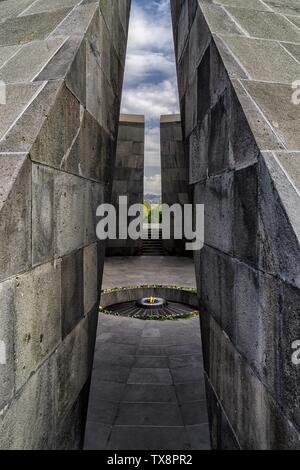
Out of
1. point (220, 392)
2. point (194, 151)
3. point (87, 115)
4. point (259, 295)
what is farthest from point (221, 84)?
point (220, 392)

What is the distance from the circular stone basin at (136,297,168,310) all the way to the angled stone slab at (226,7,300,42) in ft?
27.0

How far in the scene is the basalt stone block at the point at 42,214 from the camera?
2277 millimetres

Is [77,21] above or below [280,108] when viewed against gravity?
above

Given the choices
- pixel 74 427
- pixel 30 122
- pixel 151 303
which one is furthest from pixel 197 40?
pixel 151 303

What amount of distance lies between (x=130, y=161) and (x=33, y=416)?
16815 mm

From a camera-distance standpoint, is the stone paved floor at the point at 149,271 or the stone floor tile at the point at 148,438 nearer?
the stone floor tile at the point at 148,438

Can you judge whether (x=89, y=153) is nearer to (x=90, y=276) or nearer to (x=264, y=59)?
(x=90, y=276)

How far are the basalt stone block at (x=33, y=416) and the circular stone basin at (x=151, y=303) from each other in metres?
7.72

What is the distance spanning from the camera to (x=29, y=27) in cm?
385

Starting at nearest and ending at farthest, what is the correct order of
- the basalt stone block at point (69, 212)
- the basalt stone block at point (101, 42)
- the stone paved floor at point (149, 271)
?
the basalt stone block at point (69, 212)
the basalt stone block at point (101, 42)
the stone paved floor at point (149, 271)

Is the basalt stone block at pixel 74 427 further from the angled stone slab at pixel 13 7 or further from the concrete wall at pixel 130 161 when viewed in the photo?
the concrete wall at pixel 130 161

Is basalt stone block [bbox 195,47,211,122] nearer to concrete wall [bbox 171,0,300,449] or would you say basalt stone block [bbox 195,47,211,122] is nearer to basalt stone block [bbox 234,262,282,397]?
concrete wall [bbox 171,0,300,449]

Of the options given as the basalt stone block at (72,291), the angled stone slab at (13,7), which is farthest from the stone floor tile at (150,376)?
the angled stone slab at (13,7)

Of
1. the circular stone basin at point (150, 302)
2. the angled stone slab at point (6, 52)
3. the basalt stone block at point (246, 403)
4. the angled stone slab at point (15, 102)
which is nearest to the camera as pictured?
the basalt stone block at point (246, 403)
